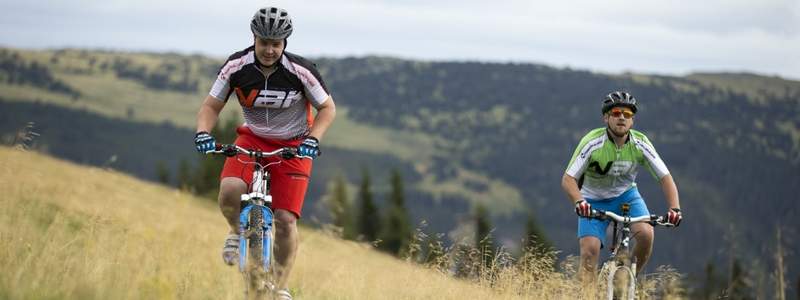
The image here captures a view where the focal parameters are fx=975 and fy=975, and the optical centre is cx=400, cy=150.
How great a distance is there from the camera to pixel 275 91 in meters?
7.76

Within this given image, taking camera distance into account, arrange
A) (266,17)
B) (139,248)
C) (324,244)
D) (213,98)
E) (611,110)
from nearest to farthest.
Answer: (266,17) → (213,98) → (611,110) → (139,248) → (324,244)

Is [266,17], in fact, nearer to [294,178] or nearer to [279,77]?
[279,77]

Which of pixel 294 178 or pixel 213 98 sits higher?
pixel 213 98

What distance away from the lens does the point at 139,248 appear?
10.7 meters

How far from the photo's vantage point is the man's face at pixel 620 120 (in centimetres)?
909

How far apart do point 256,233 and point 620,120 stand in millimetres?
3785

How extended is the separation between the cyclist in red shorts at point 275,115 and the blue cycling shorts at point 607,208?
A: 289 cm

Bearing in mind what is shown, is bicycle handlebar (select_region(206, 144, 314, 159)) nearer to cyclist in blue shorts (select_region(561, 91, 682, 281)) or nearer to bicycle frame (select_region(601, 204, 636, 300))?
cyclist in blue shorts (select_region(561, 91, 682, 281))

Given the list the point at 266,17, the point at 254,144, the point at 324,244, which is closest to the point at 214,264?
the point at 254,144

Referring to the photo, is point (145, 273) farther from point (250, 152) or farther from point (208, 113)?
point (250, 152)

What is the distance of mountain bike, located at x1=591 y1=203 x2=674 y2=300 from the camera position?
8.38 m

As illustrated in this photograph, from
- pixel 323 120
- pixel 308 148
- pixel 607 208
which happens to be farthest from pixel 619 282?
pixel 308 148

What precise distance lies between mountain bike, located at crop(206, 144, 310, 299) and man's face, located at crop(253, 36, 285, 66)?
30.2 inches

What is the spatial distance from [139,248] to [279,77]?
389cm
